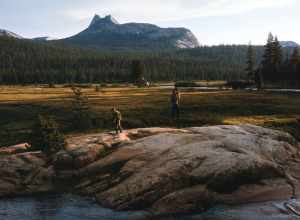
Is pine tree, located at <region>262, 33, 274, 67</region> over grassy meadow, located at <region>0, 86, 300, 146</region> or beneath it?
over

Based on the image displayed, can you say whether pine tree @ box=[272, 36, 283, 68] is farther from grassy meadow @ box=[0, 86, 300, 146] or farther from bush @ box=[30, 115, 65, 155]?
bush @ box=[30, 115, 65, 155]

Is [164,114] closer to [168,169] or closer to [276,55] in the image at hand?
[168,169]

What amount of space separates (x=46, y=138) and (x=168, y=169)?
599 inches

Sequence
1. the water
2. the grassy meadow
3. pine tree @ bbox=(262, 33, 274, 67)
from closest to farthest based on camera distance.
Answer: the water < the grassy meadow < pine tree @ bbox=(262, 33, 274, 67)

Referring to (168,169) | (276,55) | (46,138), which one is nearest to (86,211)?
(168,169)

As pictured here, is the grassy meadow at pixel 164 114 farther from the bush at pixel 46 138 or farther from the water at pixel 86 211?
the water at pixel 86 211

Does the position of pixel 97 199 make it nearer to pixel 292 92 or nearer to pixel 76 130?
pixel 76 130

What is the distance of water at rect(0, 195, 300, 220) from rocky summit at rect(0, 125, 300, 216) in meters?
1.14

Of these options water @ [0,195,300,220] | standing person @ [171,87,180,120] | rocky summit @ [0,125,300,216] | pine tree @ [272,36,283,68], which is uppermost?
pine tree @ [272,36,283,68]

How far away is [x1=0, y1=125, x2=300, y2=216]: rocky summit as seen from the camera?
3600cm

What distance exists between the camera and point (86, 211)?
35250 millimetres

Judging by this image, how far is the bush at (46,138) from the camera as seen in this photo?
46406 mm

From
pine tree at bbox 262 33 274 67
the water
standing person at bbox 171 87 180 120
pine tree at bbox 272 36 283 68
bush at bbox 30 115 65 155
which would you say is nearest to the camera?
the water

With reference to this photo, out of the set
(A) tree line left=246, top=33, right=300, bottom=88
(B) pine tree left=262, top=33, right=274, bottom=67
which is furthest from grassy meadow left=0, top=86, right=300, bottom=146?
(B) pine tree left=262, top=33, right=274, bottom=67
